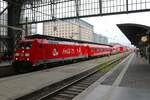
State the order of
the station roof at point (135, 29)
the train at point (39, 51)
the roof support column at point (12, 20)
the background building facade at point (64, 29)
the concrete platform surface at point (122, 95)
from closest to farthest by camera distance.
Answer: the concrete platform surface at point (122, 95) → the train at point (39, 51) → the station roof at point (135, 29) → the roof support column at point (12, 20) → the background building facade at point (64, 29)

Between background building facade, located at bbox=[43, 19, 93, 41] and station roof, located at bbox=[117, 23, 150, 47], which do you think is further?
background building facade, located at bbox=[43, 19, 93, 41]

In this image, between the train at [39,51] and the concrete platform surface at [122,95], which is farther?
the train at [39,51]

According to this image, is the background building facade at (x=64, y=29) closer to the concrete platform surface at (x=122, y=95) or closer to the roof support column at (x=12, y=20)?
the roof support column at (x=12, y=20)

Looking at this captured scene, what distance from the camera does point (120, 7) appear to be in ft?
115

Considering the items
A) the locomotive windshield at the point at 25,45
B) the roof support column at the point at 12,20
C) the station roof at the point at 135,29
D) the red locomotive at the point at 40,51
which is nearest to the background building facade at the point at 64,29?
the roof support column at the point at 12,20

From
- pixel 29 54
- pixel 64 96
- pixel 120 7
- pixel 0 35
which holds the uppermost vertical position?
pixel 120 7

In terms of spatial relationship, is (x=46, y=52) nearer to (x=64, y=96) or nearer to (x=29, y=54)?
(x=29, y=54)

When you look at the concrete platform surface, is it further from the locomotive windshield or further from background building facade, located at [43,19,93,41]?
background building facade, located at [43,19,93,41]

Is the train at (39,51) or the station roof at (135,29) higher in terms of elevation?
A: the station roof at (135,29)

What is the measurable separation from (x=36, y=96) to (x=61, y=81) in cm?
417

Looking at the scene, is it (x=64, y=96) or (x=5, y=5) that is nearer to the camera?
(x=64, y=96)

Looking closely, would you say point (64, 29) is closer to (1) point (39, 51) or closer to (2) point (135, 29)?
(2) point (135, 29)

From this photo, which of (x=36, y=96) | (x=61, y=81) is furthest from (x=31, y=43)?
(x=36, y=96)

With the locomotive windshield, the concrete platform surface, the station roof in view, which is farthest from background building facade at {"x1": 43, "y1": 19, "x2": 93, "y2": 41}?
the concrete platform surface
